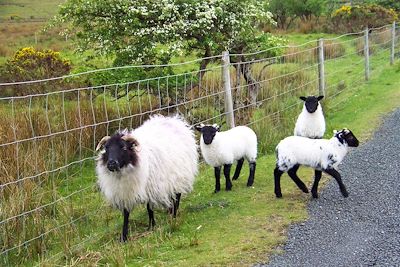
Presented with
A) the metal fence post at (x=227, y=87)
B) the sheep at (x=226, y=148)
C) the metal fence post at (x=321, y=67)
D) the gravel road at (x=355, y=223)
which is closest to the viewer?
the gravel road at (x=355, y=223)

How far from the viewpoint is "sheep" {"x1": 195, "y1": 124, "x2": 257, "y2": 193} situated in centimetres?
745

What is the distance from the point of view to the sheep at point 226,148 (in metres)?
7.45

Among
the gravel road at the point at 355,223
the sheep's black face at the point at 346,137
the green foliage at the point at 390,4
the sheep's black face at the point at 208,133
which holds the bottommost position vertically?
the gravel road at the point at 355,223

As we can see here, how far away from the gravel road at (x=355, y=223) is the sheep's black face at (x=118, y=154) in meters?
1.86

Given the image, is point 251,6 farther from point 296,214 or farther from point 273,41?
point 296,214

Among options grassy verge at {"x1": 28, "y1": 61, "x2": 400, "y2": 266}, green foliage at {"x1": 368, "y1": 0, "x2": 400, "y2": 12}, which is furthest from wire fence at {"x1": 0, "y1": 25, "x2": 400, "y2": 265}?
green foliage at {"x1": 368, "y1": 0, "x2": 400, "y2": 12}

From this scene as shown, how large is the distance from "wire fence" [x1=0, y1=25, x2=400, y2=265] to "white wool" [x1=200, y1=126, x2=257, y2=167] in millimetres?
786

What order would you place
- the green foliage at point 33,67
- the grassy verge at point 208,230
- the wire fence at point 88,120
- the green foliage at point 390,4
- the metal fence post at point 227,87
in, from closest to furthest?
the grassy verge at point 208,230 → the wire fence at point 88,120 → the metal fence post at point 227,87 → the green foliage at point 33,67 → the green foliage at point 390,4

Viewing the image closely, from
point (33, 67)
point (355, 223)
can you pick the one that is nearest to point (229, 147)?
point (355, 223)

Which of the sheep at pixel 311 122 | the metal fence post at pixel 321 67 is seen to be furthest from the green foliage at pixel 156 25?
the sheep at pixel 311 122

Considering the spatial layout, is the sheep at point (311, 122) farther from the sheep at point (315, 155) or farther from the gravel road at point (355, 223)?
the sheep at point (315, 155)

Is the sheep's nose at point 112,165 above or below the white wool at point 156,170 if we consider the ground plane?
above

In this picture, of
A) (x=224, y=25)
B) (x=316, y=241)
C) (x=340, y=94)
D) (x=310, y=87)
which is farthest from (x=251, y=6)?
(x=316, y=241)

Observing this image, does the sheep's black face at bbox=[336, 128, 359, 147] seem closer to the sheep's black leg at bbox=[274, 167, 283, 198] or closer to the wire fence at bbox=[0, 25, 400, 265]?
the sheep's black leg at bbox=[274, 167, 283, 198]
